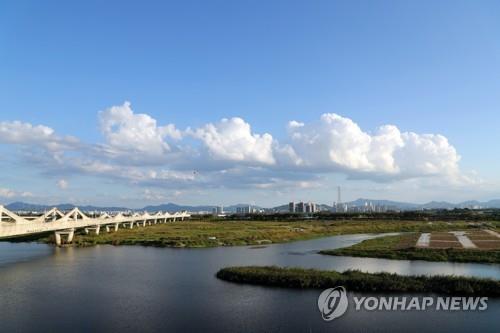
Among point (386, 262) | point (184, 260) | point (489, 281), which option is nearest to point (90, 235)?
point (184, 260)

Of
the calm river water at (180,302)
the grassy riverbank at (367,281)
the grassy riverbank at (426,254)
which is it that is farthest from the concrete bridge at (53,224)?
the grassy riverbank at (426,254)

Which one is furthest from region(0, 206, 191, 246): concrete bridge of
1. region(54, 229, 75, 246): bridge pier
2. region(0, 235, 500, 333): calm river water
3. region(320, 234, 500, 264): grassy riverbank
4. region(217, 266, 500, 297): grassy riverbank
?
region(320, 234, 500, 264): grassy riverbank

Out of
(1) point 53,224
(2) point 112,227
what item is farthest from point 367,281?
(2) point 112,227

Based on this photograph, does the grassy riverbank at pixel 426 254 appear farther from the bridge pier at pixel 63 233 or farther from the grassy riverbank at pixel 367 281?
the bridge pier at pixel 63 233

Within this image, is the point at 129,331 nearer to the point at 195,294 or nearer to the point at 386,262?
the point at 195,294

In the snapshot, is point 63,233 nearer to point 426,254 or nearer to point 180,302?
point 180,302

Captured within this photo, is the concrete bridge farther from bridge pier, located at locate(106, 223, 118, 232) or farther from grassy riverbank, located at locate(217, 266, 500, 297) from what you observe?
grassy riverbank, located at locate(217, 266, 500, 297)
